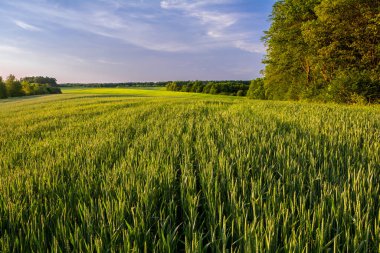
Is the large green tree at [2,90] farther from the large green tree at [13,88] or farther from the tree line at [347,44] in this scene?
the tree line at [347,44]

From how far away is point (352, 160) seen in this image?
2.45m

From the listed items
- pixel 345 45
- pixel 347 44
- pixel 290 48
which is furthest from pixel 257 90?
pixel 347 44

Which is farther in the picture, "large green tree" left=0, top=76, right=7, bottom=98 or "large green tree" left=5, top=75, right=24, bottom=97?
"large green tree" left=5, top=75, right=24, bottom=97

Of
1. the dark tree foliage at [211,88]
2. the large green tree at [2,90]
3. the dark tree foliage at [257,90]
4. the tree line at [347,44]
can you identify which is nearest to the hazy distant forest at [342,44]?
the tree line at [347,44]

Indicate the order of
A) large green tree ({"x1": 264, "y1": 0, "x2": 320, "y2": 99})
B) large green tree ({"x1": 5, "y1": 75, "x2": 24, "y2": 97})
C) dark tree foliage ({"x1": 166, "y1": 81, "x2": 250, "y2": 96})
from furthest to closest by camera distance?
dark tree foliage ({"x1": 166, "y1": 81, "x2": 250, "y2": 96}), large green tree ({"x1": 5, "y1": 75, "x2": 24, "y2": 97}), large green tree ({"x1": 264, "y1": 0, "x2": 320, "y2": 99})

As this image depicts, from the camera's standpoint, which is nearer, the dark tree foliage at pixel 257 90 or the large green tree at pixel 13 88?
the dark tree foliage at pixel 257 90

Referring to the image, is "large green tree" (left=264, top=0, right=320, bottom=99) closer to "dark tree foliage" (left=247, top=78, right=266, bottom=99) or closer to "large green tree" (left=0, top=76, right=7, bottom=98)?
"dark tree foliage" (left=247, top=78, right=266, bottom=99)

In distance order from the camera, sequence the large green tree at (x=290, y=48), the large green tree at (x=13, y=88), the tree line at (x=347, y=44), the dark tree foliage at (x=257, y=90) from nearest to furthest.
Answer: the tree line at (x=347, y=44) < the large green tree at (x=290, y=48) < the dark tree foliage at (x=257, y=90) < the large green tree at (x=13, y=88)

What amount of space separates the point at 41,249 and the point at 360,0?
2489cm

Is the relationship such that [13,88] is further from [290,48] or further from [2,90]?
[290,48]

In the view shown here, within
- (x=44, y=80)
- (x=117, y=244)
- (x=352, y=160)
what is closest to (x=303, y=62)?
(x=352, y=160)

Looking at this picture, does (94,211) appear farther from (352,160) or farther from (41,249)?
(352,160)

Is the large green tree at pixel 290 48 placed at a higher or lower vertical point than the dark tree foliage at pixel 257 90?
higher

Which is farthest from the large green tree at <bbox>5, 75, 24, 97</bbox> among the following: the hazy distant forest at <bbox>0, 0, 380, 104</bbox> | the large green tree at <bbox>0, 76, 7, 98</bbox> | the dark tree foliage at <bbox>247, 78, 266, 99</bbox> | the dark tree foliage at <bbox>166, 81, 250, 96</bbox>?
the hazy distant forest at <bbox>0, 0, 380, 104</bbox>
